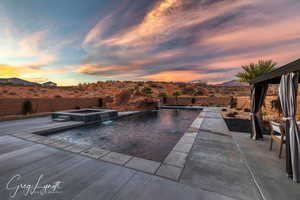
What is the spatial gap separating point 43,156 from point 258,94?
6.95m

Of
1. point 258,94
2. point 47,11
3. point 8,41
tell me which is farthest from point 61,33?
point 258,94

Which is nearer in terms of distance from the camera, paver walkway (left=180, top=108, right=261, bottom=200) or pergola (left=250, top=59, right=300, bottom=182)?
paver walkway (left=180, top=108, right=261, bottom=200)

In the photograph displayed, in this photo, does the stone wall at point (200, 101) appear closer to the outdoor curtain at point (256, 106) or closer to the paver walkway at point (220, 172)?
the outdoor curtain at point (256, 106)

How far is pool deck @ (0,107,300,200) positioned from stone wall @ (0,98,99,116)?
7.73m

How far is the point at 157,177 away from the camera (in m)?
2.02

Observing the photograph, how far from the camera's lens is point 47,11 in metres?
6.93

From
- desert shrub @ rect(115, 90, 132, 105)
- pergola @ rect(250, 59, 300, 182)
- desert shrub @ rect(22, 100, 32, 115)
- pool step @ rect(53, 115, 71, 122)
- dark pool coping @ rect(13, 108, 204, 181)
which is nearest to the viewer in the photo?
pergola @ rect(250, 59, 300, 182)

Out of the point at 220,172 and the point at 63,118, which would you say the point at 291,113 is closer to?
the point at 220,172

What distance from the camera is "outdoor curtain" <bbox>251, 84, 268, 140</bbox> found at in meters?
3.90

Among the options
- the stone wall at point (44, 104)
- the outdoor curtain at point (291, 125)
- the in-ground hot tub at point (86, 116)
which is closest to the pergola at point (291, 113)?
the outdoor curtain at point (291, 125)

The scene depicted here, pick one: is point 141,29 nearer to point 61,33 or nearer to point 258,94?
point 61,33

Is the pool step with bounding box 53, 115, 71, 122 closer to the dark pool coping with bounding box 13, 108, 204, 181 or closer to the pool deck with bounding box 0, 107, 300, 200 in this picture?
the dark pool coping with bounding box 13, 108, 204, 181

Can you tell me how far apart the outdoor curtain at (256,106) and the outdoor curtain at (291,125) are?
2030 millimetres

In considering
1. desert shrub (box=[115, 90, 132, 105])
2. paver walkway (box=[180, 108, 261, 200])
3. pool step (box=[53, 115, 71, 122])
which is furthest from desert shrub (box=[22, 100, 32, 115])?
paver walkway (box=[180, 108, 261, 200])
